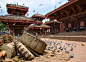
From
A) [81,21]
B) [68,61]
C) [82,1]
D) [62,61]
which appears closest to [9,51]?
[62,61]

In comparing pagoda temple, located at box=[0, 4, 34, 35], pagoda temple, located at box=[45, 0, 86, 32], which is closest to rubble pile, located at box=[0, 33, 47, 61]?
pagoda temple, located at box=[45, 0, 86, 32]

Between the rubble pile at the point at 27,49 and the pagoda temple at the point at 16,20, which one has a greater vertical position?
the pagoda temple at the point at 16,20

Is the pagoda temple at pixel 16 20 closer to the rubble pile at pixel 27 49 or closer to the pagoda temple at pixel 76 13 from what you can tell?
the pagoda temple at pixel 76 13

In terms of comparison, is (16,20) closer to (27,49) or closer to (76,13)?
(27,49)

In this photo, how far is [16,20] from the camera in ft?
35.2

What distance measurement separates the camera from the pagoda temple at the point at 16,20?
10.4m

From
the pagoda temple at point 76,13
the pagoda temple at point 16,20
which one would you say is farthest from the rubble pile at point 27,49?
the pagoda temple at point 16,20

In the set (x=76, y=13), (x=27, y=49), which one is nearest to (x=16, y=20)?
(x=27, y=49)

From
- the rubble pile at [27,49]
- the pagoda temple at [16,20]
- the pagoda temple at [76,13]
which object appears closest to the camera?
the rubble pile at [27,49]

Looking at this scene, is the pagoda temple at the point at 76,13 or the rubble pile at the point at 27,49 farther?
the pagoda temple at the point at 76,13

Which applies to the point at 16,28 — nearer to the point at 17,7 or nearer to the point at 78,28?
the point at 17,7

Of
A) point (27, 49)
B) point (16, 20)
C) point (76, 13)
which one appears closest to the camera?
point (27, 49)

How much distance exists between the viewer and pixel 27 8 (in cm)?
1320

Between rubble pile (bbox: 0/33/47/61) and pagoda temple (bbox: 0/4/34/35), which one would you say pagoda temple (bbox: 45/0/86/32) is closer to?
pagoda temple (bbox: 0/4/34/35)
